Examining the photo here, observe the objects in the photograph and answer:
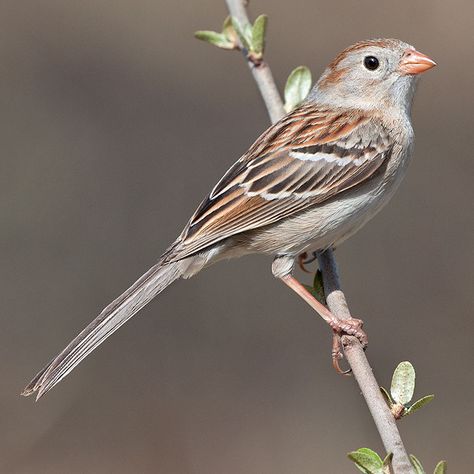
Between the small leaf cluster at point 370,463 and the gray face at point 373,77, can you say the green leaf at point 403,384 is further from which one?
the gray face at point 373,77

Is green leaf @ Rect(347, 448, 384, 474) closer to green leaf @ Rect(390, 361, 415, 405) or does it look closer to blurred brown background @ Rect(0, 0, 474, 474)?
green leaf @ Rect(390, 361, 415, 405)

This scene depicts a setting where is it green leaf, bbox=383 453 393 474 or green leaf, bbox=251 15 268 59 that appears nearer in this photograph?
green leaf, bbox=383 453 393 474

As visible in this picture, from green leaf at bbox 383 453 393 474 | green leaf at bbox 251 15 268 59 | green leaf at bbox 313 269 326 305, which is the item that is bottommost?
green leaf at bbox 383 453 393 474

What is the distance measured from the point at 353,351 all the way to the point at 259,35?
4.18ft

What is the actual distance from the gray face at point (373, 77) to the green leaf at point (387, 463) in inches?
76.8

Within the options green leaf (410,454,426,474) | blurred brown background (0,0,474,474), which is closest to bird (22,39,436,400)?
green leaf (410,454,426,474)

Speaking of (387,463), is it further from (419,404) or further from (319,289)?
(319,289)

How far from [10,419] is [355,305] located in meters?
2.56

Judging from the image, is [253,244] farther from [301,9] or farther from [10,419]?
[301,9]

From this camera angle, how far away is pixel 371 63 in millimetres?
4332

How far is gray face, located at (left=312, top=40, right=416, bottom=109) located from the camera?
4291 millimetres

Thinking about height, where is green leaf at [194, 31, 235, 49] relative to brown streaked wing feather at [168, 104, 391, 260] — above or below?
above

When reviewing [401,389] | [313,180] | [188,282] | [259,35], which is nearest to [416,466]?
[401,389]

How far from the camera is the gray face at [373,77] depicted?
429 cm
